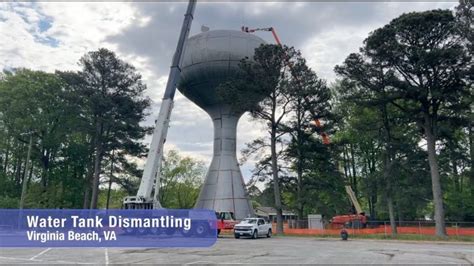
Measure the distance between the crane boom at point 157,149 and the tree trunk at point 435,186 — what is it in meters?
19.8

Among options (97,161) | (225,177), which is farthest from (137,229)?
(225,177)

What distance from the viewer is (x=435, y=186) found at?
101 feet

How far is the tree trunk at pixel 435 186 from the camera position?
29.6m

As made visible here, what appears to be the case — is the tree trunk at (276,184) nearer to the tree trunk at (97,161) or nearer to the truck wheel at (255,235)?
the truck wheel at (255,235)

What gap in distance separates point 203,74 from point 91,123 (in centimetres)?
1404

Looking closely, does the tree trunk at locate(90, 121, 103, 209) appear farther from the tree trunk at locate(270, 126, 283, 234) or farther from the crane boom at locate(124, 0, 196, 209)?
the tree trunk at locate(270, 126, 283, 234)

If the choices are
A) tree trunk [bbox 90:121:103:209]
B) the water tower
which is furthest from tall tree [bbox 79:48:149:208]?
the water tower

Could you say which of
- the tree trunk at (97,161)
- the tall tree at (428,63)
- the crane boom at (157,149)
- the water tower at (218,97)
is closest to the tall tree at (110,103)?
the tree trunk at (97,161)

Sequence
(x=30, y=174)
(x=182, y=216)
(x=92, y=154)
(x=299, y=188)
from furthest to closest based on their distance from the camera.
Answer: (x=30, y=174)
(x=92, y=154)
(x=299, y=188)
(x=182, y=216)

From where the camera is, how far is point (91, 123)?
4350cm

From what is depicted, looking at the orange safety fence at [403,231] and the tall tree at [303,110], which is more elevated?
the tall tree at [303,110]

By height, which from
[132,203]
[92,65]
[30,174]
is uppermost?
[92,65]

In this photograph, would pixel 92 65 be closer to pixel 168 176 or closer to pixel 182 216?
pixel 182 216

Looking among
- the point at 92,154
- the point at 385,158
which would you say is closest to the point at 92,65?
the point at 92,154
